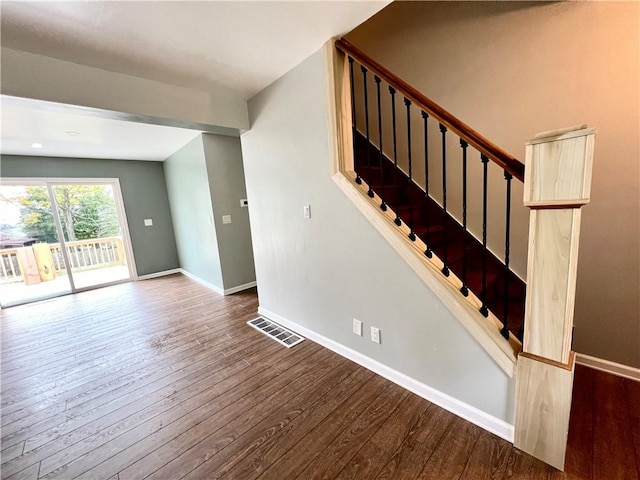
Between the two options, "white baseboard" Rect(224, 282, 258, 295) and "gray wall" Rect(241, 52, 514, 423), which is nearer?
"gray wall" Rect(241, 52, 514, 423)

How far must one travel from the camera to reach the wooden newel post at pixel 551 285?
3.28 ft

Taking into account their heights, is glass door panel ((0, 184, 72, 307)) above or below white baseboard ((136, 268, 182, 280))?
above

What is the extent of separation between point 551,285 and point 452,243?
1.29 m

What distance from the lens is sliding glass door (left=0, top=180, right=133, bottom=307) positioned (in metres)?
4.05

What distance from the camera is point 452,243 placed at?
2.37 metres

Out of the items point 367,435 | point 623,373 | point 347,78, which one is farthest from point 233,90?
point 623,373

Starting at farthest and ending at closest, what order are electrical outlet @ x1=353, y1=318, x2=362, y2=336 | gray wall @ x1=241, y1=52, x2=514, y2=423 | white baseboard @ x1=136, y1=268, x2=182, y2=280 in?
white baseboard @ x1=136, y1=268, x2=182, y2=280, electrical outlet @ x1=353, y1=318, x2=362, y2=336, gray wall @ x1=241, y1=52, x2=514, y2=423

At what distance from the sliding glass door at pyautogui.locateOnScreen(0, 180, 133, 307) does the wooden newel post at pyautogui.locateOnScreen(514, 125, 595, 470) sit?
5987 millimetres

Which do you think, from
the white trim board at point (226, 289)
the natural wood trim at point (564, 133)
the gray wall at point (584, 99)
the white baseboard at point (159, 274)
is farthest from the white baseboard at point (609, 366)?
the white baseboard at point (159, 274)

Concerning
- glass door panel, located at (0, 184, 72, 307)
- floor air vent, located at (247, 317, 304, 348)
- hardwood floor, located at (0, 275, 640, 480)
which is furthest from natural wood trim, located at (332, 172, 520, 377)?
glass door panel, located at (0, 184, 72, 307)

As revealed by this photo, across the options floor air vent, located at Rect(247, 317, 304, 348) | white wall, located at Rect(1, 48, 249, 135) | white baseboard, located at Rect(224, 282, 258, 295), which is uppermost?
white wall, located at Rect(1, 48, 249, 135)

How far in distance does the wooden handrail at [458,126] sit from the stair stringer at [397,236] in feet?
0.75

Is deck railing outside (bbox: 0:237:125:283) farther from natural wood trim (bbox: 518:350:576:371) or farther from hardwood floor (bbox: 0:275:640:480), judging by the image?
natural wood trim (bbox: 518:350:576:371)

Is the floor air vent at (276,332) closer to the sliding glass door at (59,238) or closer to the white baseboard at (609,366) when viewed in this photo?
the white baseboard at (609,366)
